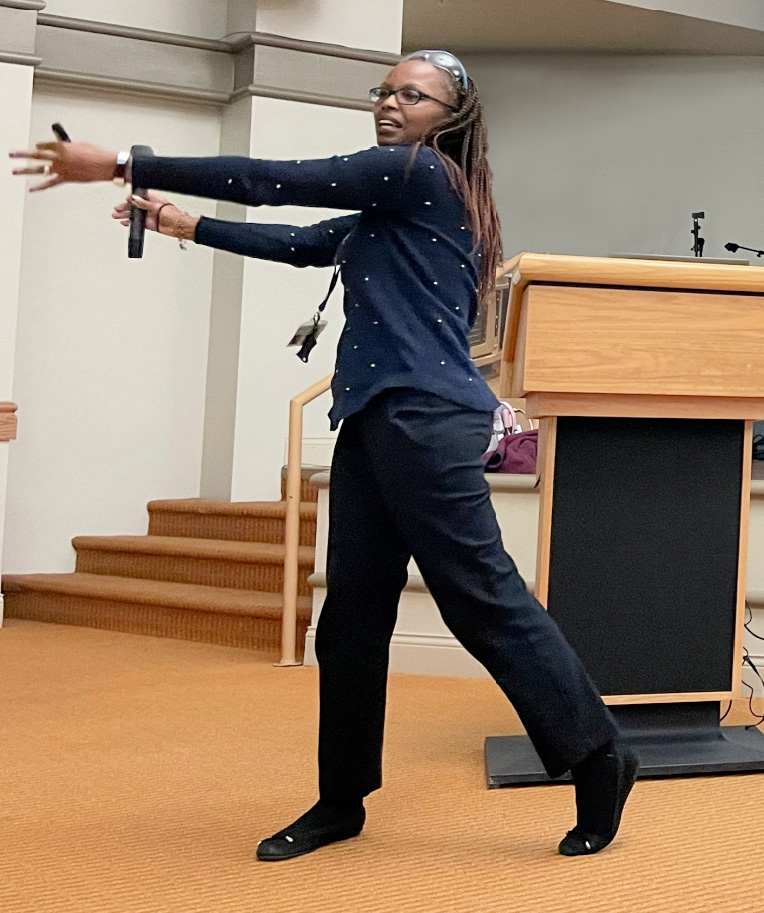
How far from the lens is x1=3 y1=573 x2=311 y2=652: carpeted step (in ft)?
13.9

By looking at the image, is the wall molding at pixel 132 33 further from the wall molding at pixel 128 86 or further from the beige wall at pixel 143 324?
the wall molding at pixel 128 86

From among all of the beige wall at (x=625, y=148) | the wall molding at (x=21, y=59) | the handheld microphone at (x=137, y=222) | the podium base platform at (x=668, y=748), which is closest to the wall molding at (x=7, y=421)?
the wall molding at (x=21, y=59)

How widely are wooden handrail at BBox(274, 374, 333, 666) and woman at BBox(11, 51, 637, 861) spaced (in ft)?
6.16

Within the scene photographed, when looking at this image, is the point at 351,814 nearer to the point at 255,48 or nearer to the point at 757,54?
the point at 255,48

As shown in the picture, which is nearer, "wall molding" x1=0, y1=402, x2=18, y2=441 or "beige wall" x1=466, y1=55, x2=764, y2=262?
"wall molding" x1=0, y1=402, x2=18, y2=441

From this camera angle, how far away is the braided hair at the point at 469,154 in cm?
186

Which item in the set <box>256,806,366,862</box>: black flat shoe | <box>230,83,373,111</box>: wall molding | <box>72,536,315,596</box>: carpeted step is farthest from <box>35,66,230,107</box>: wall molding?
<box>256,806,366,862</box>: black flat shoe

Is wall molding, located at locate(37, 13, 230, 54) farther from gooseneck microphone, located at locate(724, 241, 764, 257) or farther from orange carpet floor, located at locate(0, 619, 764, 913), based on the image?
gooseneck microphone, located at locate(724, 241, 764, 257)

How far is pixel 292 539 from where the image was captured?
391 cm

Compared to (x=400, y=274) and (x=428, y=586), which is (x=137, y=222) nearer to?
(x=400, y=274)

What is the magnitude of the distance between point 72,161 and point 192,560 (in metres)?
3.35

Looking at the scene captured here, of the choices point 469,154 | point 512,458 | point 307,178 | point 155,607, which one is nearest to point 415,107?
point 469,154

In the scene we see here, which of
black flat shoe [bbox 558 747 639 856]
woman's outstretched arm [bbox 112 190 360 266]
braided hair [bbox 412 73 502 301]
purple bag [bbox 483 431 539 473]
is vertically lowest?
black flat shoe [bbox 558 747 639 856]

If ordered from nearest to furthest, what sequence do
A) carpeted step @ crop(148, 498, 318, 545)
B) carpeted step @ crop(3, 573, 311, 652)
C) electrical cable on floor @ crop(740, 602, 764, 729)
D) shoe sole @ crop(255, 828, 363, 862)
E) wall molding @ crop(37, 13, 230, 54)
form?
shoe sole @ crop(255, 828, 363, 862), electrical cable on floor @ crop(740, 602, 764, 729), carpeted step @ crop(3, 573, 311, 652), carpeted step @ crop(148, 498, 318, 545), wall molding @ crop(37, 13, 230, 54)
